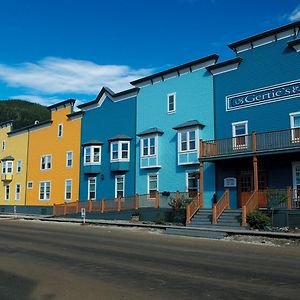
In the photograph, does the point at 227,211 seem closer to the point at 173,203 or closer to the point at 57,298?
the point at 173,203

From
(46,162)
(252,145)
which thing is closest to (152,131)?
(252,145)

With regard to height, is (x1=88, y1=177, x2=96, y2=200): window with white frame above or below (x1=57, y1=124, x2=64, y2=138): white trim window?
below

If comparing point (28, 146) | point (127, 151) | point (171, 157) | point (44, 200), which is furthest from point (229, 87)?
point (28, 146)

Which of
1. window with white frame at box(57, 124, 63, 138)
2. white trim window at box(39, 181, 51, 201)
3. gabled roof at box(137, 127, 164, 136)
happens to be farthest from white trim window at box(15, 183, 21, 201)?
gabled roof at box(137, 127, 164, 136)

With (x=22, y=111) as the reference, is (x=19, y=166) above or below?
below

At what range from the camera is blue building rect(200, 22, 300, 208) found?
23516mm

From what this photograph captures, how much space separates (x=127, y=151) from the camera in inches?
1369

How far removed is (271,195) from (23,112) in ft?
420

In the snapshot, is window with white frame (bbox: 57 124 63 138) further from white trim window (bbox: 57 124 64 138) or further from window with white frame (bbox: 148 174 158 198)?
window with white frame (bbox: 148 174 158 198)

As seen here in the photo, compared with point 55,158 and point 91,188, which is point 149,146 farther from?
point 55,158

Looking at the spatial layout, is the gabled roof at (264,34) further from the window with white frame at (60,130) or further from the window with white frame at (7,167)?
the window with white frame at (7,167)

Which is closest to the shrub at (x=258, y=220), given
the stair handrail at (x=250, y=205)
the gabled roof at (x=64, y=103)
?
the stair handrail at (x=250, y=205)

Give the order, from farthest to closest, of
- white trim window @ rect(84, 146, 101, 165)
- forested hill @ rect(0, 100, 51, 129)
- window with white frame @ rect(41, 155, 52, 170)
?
forested hill @ rect(0, 100, 51, 129)
window with white frame @ rect(41, 155, 52, 170)
white trim window @ rect(84, 146, 101, 165)

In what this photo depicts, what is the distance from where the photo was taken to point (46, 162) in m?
45.2
